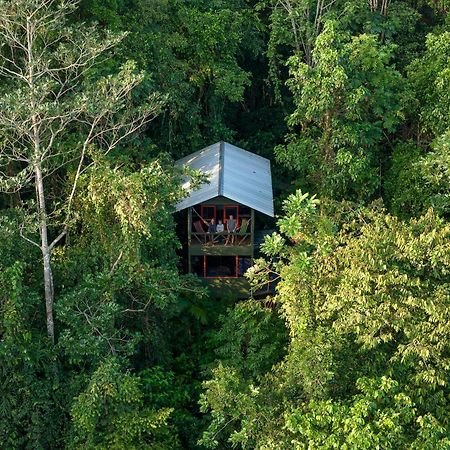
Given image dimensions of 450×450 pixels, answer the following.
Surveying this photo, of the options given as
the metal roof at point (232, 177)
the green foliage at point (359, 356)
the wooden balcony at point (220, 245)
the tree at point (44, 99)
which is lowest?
the wooden balcony at point (220, 245)

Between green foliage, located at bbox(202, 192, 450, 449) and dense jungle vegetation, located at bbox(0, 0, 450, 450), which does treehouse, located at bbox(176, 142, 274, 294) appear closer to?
dense jungle vegetation, located at bbox(0, 0, 450, 450)

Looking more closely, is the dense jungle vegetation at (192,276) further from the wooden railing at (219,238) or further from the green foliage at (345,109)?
the wooden railing at (219,238)

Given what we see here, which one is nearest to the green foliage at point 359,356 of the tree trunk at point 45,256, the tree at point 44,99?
the tree trunk at point 45,256

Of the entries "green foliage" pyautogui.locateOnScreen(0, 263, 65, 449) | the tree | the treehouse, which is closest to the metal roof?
the treehouse

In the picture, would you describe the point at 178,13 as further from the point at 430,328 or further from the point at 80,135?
the point at 430,328

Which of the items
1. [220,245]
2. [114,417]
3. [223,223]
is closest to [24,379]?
[114,417]

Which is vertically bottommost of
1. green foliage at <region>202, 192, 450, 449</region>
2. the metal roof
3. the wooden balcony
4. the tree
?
the wooden balcony

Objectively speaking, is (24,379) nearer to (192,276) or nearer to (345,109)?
(192,276)
